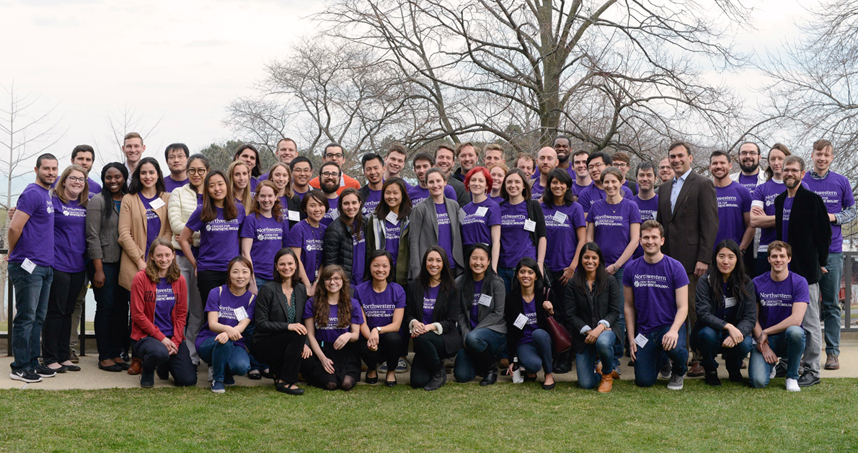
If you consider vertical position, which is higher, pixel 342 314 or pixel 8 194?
pixel 8 194

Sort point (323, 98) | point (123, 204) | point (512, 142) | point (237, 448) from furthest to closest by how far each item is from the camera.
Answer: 1. point (323, 98)
2. point (512, 142)
3. point (123, 204)
4. point (237, 448)

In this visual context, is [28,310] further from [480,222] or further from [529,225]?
[529,225]

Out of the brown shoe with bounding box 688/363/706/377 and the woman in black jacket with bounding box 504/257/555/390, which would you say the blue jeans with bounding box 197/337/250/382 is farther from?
the brown shoe with bounding box 688/363/706/377

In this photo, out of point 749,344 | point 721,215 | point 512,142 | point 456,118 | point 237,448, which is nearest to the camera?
point 237,448

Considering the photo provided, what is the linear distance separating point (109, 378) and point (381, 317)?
2431 millimetres

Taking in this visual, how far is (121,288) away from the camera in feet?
21.9

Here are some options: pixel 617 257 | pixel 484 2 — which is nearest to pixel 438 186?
pixel 617 257

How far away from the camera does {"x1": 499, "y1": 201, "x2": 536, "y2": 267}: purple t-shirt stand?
6633mm

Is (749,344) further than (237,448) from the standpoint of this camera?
Yes

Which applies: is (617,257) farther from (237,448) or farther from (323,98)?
(323,98)

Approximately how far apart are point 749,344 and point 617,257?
4.39 ft

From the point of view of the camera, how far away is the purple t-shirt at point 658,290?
6246mm

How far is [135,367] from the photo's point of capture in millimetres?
6543

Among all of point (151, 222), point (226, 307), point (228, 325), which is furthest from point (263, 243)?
point (151, 222)
